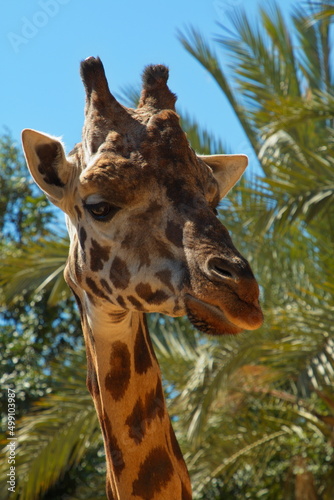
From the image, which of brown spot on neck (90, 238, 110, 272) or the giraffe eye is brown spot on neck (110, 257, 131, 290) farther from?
the giraffe eye

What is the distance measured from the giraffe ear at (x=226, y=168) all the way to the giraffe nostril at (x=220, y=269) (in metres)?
1.08

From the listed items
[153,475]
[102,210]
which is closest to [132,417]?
[153,475]

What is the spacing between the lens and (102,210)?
3043 mm

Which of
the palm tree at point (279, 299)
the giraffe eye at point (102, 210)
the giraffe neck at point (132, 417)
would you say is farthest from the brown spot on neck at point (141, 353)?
the palm tree at point (279, 299)

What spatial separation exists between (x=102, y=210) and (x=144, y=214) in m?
0.19

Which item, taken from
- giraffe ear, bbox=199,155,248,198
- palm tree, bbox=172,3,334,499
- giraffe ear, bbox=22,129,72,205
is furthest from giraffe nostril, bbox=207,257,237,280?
A: palm tree, bbox=172,3,334,499

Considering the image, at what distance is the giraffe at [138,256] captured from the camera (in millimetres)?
2709

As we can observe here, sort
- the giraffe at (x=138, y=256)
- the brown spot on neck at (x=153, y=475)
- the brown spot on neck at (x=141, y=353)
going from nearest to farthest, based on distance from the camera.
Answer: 1. the giraffe at (x=138, y=256)
2. the brown spot on neck at (x=153, y=475)
3. the brown spot on neck at (x=141, y=353)

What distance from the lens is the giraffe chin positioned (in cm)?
264

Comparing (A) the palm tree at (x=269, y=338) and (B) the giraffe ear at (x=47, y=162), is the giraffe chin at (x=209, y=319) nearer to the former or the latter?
(B) the giraffe ear at (x=47, y=162)

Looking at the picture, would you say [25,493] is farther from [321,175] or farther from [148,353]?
[148,353]

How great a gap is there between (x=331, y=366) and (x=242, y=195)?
2207 millimetres

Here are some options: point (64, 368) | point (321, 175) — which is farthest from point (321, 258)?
point (64, 368)

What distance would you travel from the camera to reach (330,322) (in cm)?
791
